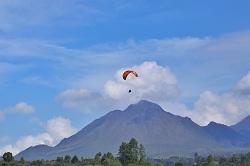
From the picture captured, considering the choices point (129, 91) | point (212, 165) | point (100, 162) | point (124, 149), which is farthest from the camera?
point (212, 165)

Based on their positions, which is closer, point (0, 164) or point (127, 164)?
point (0, 164)

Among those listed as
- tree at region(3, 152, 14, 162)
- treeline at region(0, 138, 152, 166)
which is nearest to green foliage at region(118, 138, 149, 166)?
treeline at region(0, 138, 152, 166)

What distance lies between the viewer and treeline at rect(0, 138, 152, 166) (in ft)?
503

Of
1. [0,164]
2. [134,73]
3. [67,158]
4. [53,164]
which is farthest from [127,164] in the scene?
[134,73]

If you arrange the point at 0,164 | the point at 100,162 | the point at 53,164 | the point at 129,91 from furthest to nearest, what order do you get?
the point at 100,162, the point at 53,164, the point at 0,164, the point at 129,91

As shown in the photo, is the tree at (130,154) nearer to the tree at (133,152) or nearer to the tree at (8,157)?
the tree at (133,152)

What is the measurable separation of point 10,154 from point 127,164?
38.2 m

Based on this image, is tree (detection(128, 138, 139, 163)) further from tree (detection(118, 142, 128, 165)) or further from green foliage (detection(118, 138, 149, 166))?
tree (detection(118, 142, 128, 165))

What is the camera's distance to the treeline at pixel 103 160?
15319cm

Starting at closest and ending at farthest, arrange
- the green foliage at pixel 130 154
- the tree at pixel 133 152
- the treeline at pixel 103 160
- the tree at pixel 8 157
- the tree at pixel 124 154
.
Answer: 1. the treeline at pixel 103 160
2. the tree at pixel 8 157
3. the green foliage at pixel 130 154
4. the tree at pixel 133 152
5. the tree at pixel 124 154

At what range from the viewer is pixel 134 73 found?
76.8 metres

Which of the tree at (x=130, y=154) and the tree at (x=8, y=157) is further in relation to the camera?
the tree at (x=130, y=154)

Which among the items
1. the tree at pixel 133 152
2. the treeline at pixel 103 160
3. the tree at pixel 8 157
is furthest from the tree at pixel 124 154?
the tree at pixel 8 157

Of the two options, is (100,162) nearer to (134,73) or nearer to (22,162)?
(22,162)
